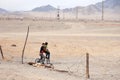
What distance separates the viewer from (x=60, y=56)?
102ft

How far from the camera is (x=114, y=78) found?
19156 mm

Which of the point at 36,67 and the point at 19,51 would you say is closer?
the point at 36,67

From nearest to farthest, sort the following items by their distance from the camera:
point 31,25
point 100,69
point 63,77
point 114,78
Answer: point 63,77 → point 114,78 → point 100,69 → point 31,25

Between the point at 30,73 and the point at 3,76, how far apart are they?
84.3 inches

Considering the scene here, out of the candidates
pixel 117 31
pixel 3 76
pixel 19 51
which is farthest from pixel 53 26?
pixel 3 76

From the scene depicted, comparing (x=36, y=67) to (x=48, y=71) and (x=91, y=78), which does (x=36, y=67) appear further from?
(x=91, y=78)

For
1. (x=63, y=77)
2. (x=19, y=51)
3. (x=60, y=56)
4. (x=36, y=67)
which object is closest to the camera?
(x=63, y=77)

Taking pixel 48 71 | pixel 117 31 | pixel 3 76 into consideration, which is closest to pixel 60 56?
pixel 48 71

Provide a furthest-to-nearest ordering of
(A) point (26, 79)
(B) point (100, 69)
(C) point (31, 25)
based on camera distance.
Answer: (C) point (31, 25)
(B) point (100, 69)
(A) point (26, 79)

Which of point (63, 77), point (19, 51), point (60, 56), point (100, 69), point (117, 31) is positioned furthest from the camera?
point (117, 31)

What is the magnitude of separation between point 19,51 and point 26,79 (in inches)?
696

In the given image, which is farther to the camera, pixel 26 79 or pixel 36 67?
pixel 36 67

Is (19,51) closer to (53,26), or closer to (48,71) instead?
(48,71)

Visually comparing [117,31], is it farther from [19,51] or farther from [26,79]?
[26,79]
